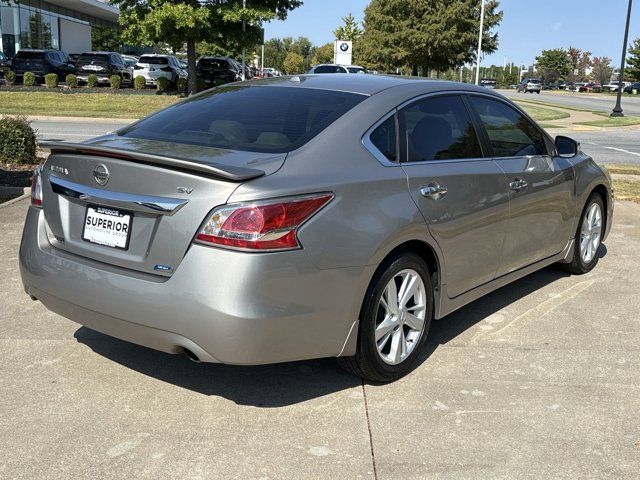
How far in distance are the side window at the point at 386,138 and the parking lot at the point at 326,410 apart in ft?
4.18

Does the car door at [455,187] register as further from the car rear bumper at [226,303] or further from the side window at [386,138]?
the car rear bumper at [226,303]

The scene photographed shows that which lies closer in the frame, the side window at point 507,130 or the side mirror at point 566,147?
the side window at point 507,130

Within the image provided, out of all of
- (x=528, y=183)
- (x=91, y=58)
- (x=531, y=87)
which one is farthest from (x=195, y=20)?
(x=531, y=87)

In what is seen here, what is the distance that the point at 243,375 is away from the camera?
12.9ft

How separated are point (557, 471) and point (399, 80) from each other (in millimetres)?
2500

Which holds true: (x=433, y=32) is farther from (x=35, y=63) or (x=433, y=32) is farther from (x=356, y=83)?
(x=356, y=83)

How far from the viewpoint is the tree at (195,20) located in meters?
26.3

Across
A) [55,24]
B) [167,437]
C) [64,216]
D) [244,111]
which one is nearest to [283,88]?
[244,111]

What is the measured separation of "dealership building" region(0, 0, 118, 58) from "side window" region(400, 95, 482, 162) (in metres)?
39.6

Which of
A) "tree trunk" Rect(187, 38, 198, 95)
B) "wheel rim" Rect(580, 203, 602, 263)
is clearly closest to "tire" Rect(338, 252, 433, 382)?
"wheel rim" Rect(580, 203, 602, 263)

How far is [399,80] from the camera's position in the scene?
174 inches

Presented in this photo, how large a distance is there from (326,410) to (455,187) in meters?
1.52

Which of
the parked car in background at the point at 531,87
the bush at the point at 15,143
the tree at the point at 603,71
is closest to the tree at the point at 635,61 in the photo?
the parked car in background at the point at 531,87

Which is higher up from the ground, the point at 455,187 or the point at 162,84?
the point at 162,84
